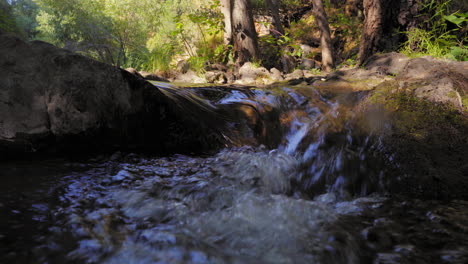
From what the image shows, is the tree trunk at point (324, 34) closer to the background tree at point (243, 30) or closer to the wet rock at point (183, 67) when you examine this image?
the background tree at point (243, 30)

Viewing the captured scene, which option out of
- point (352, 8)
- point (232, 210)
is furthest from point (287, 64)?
point (232, 210)

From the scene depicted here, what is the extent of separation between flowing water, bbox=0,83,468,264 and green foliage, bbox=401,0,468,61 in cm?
274

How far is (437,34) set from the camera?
467cm

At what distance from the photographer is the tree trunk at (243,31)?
23.7 ft

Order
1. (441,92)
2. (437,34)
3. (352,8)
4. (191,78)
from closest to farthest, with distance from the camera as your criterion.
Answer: (441,92) < (437,34) < (191,78) < (352,8)

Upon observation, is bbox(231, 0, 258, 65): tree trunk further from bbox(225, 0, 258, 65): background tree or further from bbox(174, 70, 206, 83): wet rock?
bbox(174, 70, 206, 83): wet rock

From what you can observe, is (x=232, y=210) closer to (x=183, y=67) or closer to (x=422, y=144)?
(x=422, y=144)

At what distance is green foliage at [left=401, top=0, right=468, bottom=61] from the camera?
169 inches

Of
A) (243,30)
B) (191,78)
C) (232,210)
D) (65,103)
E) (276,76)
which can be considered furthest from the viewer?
(191,78)

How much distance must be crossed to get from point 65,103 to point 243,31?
5.85 metres

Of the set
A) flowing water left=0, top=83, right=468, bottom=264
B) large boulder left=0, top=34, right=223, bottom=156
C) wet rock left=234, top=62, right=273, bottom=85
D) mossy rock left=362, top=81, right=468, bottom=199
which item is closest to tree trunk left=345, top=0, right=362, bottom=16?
wet rock left=234, top=62, right=273, bottom=85

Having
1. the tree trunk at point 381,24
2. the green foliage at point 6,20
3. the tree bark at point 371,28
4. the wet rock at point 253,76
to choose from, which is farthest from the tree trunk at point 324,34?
the green foliage at point 6,20

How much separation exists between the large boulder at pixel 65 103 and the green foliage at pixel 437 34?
431 centimetres

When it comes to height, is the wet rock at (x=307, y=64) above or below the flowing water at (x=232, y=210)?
above
